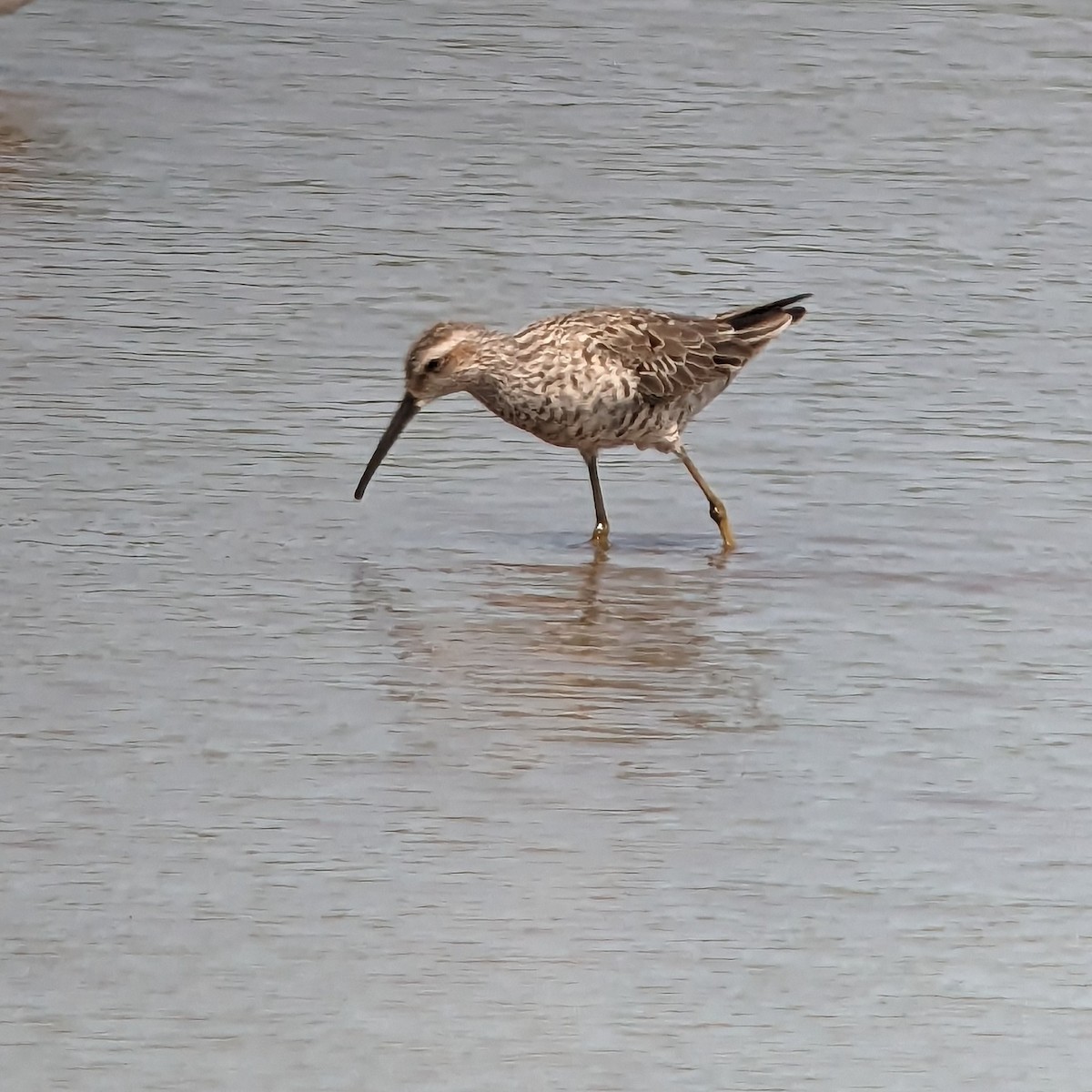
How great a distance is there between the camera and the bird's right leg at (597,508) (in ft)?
29.3

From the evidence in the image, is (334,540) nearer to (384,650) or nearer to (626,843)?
(384,650)

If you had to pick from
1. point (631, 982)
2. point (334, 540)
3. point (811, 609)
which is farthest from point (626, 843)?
point (334, 540)

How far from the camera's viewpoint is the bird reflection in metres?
7.29

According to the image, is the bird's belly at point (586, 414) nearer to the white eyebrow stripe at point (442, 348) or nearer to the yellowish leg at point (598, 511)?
the yellowish leg at point (598, 511)

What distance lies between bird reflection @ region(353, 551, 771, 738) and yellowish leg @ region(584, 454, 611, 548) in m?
0.12

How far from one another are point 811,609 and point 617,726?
126 cm

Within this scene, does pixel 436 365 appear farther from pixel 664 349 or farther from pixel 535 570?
pixel 535 570

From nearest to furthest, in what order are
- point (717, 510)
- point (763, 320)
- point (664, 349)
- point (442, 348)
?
1. point (717, 510)
2. point (442, 348)
3. point (664, 349)
4. point (763, 320)

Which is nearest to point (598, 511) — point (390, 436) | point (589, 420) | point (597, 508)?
point (597, 508)

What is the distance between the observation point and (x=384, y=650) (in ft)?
25.4

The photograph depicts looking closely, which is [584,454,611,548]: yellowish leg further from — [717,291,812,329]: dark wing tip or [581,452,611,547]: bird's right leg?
[717,291,812,329]: dark wing tip

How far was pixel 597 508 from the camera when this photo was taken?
29.7 ft

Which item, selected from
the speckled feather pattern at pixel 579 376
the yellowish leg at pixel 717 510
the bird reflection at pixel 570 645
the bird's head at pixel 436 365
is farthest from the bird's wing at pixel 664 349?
the bird reflection at pixel 570 645

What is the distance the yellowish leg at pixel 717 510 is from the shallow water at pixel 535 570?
7cm
